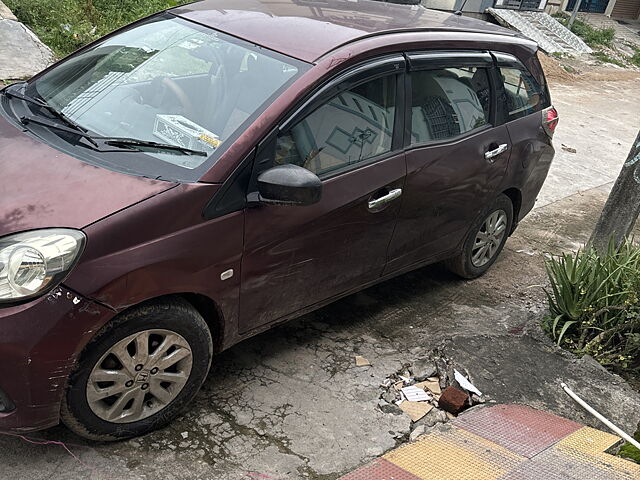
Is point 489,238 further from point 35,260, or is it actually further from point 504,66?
point 35,260

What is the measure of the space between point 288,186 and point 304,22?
1189mm

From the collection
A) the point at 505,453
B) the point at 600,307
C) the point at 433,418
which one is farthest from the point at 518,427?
the point at 600,307

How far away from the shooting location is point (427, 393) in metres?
3.63

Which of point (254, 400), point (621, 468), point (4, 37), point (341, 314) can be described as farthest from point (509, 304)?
point (4, 37)

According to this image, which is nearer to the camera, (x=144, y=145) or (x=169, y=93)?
(x=144, y=145)

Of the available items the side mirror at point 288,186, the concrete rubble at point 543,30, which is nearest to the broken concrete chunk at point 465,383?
the side mirror at point 288,186

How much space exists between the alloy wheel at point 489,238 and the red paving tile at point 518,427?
1.55 metres

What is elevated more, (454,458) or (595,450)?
(595,450)

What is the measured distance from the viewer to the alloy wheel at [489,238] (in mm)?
4766

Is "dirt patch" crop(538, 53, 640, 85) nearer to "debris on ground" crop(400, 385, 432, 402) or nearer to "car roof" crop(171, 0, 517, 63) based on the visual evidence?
"car roof" crop(171, 0, 517, 63)

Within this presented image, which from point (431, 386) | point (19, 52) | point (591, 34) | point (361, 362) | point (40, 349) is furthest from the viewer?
point (591, 34)

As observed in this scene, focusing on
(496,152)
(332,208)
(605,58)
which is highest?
(496,152)

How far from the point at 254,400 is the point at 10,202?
1.49 meters

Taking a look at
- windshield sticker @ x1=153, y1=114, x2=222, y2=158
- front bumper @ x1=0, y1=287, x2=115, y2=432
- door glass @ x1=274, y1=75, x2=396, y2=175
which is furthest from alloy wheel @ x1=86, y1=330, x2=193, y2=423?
door glass @ x1=274, y1=75, x2=396, y2=175
